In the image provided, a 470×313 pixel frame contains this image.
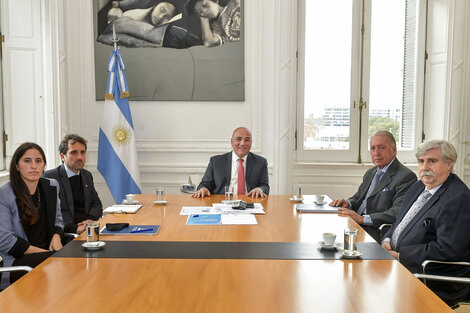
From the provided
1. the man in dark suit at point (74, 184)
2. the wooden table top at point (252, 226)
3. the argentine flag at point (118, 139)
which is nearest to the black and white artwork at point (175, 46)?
the argentine flag at point (118, 139)

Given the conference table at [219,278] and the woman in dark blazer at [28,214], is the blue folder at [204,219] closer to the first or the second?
the conference table at [219,278]

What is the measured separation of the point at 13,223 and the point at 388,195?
2906 mm

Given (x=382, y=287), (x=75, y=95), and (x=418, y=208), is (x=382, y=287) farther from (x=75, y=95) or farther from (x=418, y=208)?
(x=75, y=95)

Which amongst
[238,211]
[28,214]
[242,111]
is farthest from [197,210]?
[242,111]

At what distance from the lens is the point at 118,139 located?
548 cm

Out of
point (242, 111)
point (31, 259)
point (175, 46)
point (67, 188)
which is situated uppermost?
point (175, 46)

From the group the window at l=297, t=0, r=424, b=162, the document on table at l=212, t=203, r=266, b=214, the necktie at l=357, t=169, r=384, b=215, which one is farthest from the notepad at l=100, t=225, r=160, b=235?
the window at l=297, t=0, r=424, b=162

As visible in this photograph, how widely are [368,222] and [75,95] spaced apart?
3940 mm

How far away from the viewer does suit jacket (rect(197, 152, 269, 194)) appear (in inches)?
184

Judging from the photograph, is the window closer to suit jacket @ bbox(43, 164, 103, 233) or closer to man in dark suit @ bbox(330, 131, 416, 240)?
man in dark suit @ bbox(330, 131, 416, 240)

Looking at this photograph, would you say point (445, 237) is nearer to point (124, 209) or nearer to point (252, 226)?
point (252, 226)

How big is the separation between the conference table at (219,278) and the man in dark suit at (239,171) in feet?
6.12

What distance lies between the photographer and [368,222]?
3.67 metres

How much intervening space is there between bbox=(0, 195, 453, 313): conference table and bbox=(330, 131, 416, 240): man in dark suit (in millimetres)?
1023
